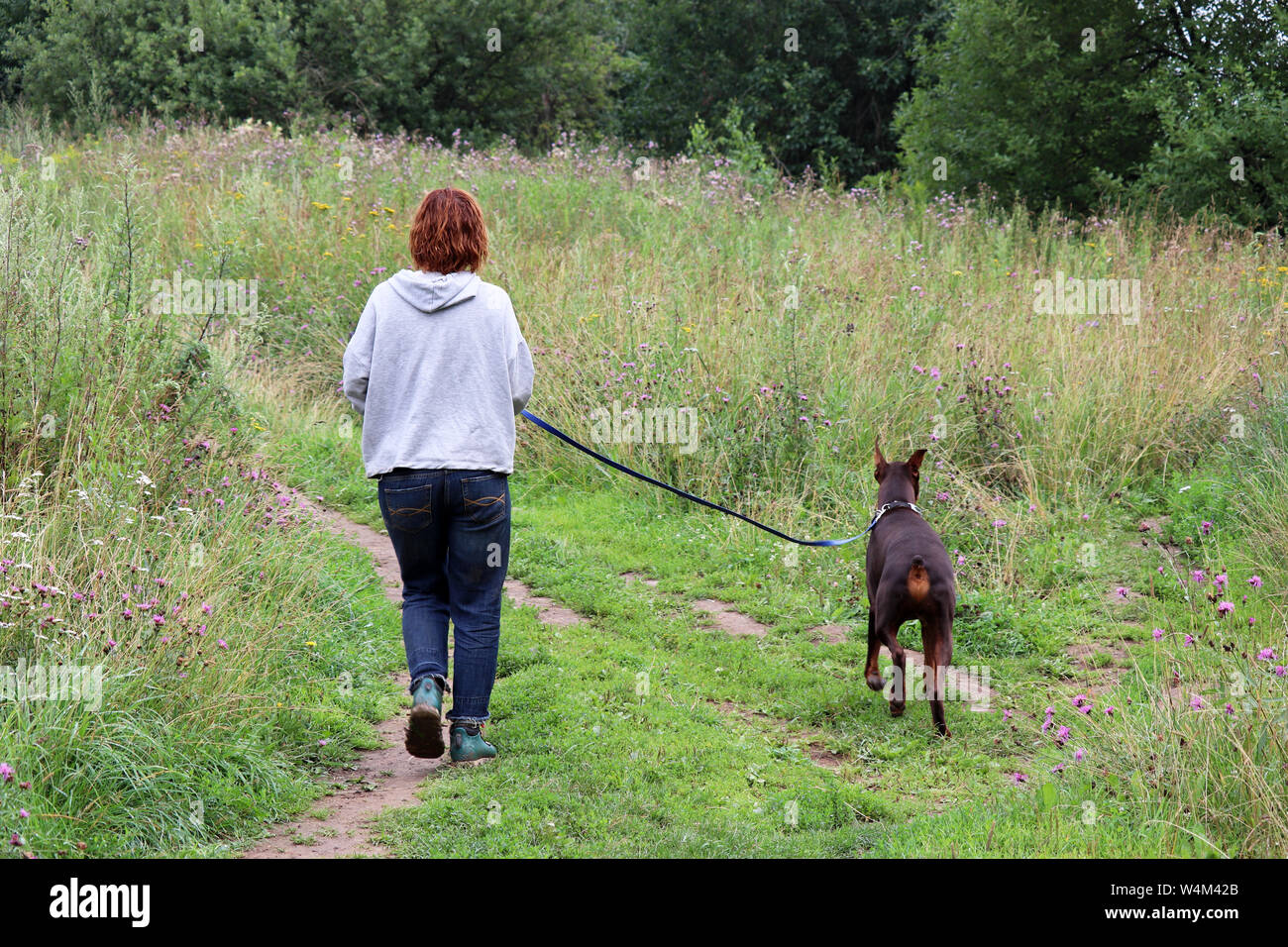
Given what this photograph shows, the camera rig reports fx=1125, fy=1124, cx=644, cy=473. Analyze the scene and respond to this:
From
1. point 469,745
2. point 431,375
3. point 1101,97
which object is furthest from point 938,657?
point 1101,97

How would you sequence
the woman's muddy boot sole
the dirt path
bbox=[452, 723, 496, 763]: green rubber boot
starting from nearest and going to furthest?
the dirt path, the woman's muddy boot sole, bbox=[452, 723, 496, 763]: green rubber boot

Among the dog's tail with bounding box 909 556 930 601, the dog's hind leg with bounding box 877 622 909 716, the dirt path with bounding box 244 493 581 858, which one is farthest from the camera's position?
the dog's hind leg with bounding box 877 622 909 716

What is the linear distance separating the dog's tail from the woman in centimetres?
176

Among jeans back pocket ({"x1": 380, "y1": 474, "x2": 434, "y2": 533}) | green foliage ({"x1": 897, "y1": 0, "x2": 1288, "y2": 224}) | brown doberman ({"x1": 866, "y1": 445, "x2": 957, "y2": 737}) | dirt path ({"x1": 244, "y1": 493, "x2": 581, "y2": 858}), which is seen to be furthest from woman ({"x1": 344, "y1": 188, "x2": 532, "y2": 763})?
green foliage ({"x1": 897, "y1": 0, "x2": 1288, "y2": 224})

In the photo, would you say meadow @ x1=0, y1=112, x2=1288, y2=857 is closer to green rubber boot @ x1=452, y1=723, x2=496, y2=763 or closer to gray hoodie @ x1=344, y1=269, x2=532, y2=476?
green rubber boot @ x1=452, y1=723, x2=496, y2=763

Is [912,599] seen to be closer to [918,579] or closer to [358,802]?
[918,579]

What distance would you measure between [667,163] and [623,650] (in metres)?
10.0

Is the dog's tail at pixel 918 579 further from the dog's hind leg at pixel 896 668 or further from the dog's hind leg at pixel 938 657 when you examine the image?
the dog's hind leg at pixel 896 668

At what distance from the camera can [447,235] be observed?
15.1ft

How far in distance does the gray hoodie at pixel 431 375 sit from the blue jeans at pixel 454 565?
3.7 inches

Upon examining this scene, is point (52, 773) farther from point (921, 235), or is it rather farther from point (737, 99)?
point (737, 99)

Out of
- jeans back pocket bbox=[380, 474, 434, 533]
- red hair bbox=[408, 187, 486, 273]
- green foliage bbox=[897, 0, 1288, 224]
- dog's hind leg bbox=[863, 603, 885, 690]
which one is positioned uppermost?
green foliage bbox=[897, 0, 1288, 224]

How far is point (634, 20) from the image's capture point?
28.0m

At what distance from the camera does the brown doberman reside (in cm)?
491
